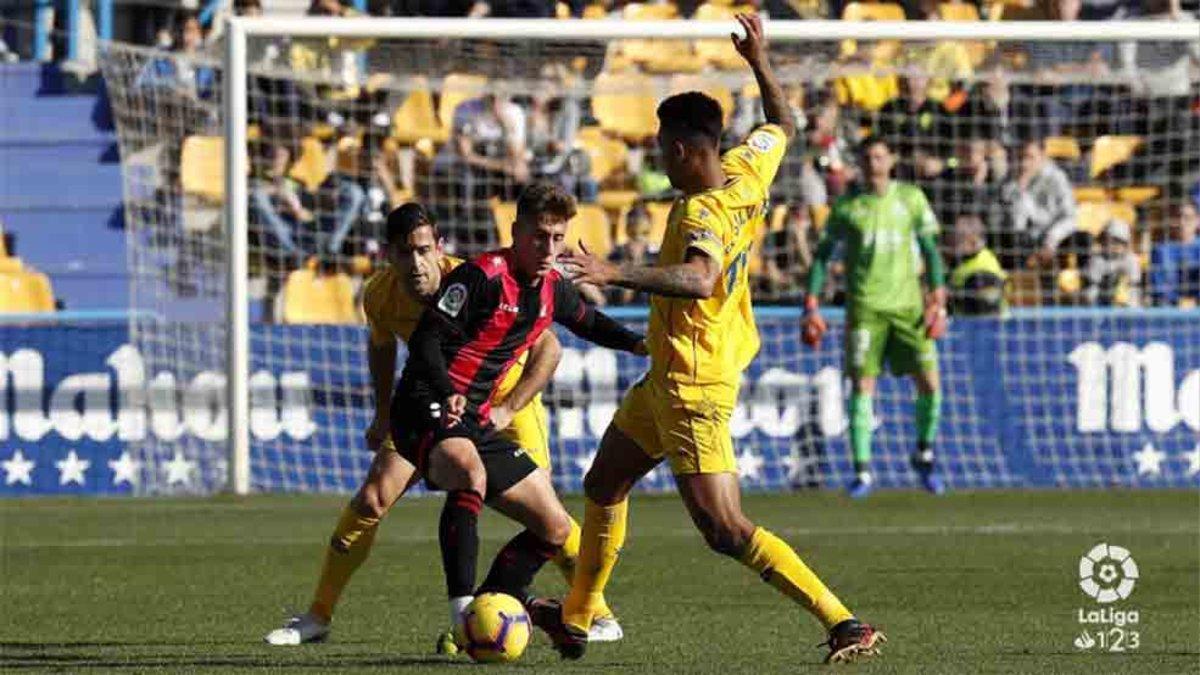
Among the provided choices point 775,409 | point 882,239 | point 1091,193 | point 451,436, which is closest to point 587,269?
point 451,436

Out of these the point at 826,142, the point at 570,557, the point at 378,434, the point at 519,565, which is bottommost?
the point at 570,557

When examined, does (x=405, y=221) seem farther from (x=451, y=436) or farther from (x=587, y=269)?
(x=587, y=269)

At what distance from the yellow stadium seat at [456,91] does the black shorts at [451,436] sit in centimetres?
1087

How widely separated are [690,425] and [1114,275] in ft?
38.8

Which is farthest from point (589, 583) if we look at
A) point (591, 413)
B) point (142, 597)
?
point (591, 413)

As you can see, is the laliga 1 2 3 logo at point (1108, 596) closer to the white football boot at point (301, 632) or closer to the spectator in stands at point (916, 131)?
the white football boot at point (301, 632)

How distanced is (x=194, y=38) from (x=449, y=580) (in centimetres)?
1370

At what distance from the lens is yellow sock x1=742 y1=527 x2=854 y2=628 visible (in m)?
8.61

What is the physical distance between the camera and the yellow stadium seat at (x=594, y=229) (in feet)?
67.1

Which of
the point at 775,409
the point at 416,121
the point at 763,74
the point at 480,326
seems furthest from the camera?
the point at 416,121

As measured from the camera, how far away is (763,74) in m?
9.16

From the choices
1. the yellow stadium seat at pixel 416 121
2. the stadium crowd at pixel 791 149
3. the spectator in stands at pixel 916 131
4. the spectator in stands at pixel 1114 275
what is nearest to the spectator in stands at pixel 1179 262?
the stadium crowd at pixel 791 149

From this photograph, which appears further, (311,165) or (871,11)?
(871,11)

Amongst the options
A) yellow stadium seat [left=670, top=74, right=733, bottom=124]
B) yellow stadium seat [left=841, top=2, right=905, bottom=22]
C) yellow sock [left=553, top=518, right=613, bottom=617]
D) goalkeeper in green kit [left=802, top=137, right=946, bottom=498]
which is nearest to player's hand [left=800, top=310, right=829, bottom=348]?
goalkeeper in green kit [left=802, top=137, right=946, bottom=498]
